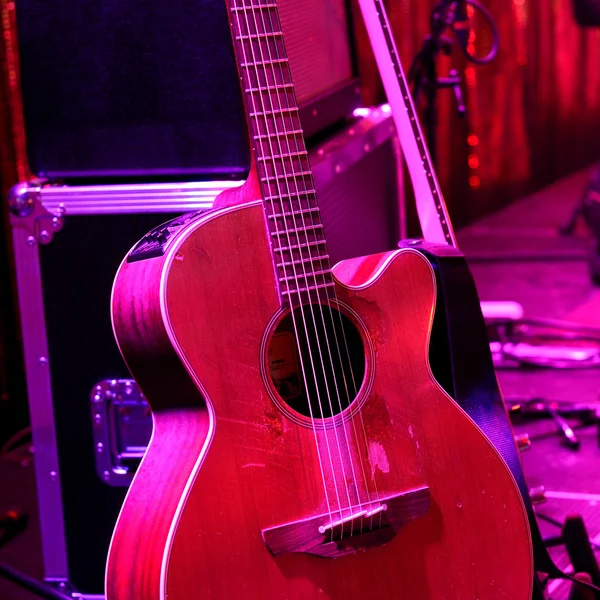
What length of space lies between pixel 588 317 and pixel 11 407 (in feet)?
5.99

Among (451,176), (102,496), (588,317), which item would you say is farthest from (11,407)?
(451,176)

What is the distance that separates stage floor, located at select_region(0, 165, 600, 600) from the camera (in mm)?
2051

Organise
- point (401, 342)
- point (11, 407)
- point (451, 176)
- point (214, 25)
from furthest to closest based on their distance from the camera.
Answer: point (451, 176) → point (11, 407) → point (214, 25) → point (401, 342)

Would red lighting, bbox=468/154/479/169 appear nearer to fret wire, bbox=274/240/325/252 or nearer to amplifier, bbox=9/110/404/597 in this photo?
amplifier, bbox=9/110/404/597

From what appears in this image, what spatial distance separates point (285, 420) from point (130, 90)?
0.60 metres

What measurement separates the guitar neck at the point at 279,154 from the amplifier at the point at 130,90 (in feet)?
0.47

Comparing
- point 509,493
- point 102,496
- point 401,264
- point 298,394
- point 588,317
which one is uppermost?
point 401,264

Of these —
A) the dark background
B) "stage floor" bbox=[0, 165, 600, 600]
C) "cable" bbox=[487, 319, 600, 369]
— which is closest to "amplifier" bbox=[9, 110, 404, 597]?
"stage floor" bbox=[0, 165, 600, 600]

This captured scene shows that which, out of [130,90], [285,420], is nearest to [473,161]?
[130,90]

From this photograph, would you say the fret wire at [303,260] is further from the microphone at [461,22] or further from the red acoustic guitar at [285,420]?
the microphone at [461,22]

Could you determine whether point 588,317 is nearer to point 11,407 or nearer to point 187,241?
point 11,407

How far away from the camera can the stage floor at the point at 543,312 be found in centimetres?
205

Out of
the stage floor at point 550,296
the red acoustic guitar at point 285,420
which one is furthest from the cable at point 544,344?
the red acoustic guitar at point 285,420

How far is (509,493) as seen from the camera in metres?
1.37
